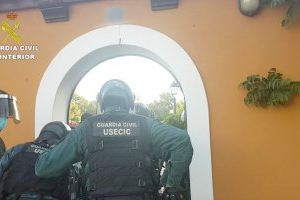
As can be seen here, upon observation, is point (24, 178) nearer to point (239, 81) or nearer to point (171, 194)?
point (171, 194)

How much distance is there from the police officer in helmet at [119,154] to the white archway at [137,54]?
153 cm

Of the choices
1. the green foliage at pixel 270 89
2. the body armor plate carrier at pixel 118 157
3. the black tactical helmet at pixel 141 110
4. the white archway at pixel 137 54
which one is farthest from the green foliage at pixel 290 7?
the body armor plate carrier at pixel 118 157

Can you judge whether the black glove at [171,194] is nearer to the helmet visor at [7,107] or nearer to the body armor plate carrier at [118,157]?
the body armor plate carrier at [118,157]

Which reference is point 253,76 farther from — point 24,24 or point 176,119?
point 24,24

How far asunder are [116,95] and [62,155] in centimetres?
58

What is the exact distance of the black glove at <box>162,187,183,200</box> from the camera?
275cm

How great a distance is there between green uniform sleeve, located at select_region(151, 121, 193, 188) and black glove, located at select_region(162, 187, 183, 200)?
131 millimetres

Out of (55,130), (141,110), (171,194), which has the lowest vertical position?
(171,194)

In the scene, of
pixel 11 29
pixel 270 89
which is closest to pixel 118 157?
pixel 270 89

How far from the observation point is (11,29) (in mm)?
4977

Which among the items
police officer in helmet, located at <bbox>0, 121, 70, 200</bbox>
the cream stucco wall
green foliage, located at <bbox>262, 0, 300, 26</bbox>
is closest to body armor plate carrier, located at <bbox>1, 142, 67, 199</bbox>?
police officer in helmet, located at <bbox>0, 121, 70, 200</bbox>

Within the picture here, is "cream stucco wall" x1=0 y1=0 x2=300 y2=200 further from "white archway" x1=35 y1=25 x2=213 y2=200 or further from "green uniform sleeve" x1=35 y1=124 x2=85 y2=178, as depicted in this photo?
"green uniform sleeve" x1=35 y1=124 x2=85 y2=178

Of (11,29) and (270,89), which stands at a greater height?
(11,29)

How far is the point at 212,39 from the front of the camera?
432 cm
